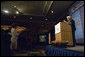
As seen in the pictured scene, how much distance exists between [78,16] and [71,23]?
1151mm

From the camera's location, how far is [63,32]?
3514 mm

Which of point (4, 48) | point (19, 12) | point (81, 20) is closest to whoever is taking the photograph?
point (81, 20)

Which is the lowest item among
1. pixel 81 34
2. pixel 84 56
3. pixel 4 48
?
pixel 4 48

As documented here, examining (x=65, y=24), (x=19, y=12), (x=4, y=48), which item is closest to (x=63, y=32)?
(x=65, y=24)

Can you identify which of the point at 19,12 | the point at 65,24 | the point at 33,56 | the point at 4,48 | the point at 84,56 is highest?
the point at 19,12

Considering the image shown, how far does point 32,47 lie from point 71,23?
29.9 feet

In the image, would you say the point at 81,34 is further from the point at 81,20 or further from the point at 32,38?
the point at 32,38

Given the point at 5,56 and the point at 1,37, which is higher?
the point at 1,37

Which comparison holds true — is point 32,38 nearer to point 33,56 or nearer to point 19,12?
point 33,56

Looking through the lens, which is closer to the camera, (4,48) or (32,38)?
(4,48)

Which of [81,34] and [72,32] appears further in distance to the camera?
[81,34]

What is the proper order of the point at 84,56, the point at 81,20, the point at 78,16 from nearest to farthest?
the point at 84,56 → the point at 81,20 → the point at 78,16

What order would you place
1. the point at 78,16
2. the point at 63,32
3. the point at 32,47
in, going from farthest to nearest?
the point at 32,47, the point at 78,16, the point at 63,32

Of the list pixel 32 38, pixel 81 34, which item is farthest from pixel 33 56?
pixel 81 34
